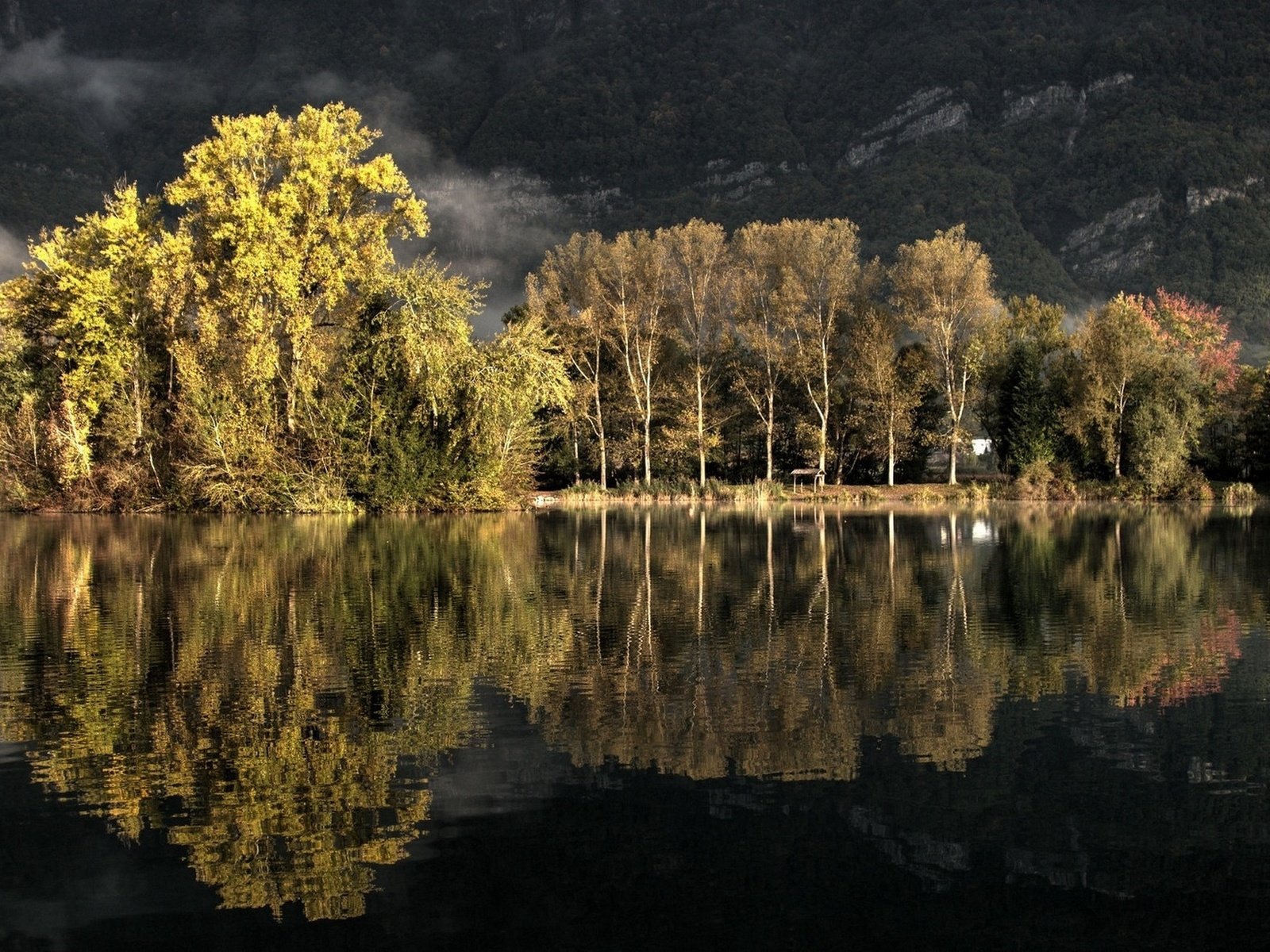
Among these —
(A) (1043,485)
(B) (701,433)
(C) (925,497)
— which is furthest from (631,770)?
(B) (701,433)

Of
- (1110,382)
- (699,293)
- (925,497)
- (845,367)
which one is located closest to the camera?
(925,497)

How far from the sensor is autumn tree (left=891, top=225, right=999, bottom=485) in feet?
231

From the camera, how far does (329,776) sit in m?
9.60

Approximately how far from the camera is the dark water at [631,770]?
7.10 m

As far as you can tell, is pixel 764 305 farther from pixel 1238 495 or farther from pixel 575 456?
pixel 1238 495

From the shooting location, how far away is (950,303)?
71312mm

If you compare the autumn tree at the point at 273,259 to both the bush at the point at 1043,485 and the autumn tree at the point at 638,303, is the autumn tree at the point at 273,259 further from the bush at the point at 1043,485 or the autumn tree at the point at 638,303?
the bush at the point at 1043,485

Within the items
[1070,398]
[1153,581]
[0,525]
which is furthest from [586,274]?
[1153,581]

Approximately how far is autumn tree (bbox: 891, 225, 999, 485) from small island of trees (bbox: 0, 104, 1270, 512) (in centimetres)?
20

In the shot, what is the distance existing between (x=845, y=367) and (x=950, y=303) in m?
8.51

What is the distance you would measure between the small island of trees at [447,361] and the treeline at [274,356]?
0.14m

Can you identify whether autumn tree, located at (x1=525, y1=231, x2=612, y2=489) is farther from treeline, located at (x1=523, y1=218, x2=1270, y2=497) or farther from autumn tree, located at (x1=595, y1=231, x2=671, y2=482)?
autumn tree, located at (x1=595, y1=231, x2=671, y2=482)

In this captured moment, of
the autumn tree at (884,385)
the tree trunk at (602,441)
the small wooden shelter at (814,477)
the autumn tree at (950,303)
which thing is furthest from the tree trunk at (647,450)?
the autumn tree at (950,303)

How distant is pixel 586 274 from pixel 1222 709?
213 ft
